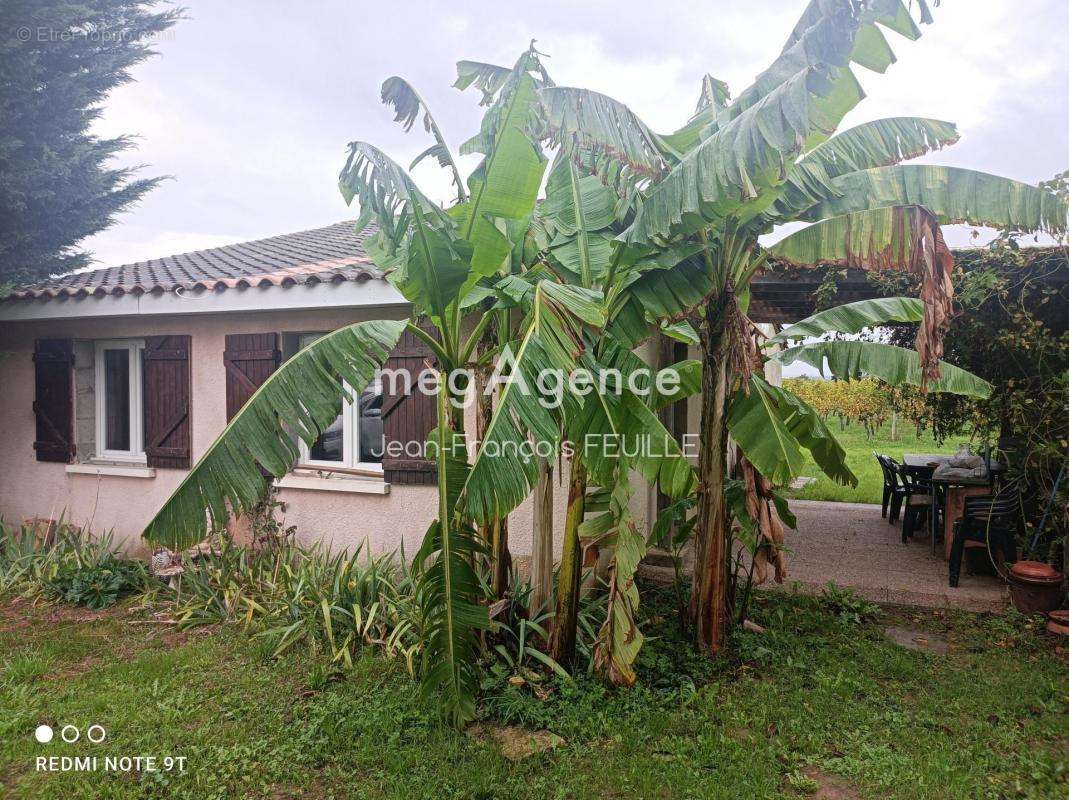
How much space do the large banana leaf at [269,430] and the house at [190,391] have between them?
211 centimetres

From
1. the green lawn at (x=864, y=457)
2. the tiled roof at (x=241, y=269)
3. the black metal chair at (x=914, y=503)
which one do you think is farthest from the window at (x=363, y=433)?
the black metal chair at (x=914, y=503)

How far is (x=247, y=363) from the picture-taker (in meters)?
6.89

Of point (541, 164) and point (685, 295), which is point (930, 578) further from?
point (541, 164)

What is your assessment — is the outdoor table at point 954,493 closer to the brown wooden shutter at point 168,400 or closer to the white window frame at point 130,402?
the brown wooden shutter at point 168,400

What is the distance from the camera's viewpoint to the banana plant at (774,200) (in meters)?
3.27

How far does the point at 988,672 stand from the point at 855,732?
1.54 m

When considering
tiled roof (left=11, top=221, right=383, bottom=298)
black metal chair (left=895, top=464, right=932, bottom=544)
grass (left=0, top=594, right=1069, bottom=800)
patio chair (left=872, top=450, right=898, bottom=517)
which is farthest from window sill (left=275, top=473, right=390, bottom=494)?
patio chair (left=872, top=450, right=898, bottom=517)

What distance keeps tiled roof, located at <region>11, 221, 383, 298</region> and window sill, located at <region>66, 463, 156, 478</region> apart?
2095 mm

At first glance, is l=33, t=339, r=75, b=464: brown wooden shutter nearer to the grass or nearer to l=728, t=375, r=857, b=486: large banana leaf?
the grass

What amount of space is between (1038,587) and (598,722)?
4300mm

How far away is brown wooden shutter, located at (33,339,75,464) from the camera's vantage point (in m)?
7.88

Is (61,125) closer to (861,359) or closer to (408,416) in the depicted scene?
(408,416)

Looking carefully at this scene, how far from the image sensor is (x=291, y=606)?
5.35m

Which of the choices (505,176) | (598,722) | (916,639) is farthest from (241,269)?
(916,639)
